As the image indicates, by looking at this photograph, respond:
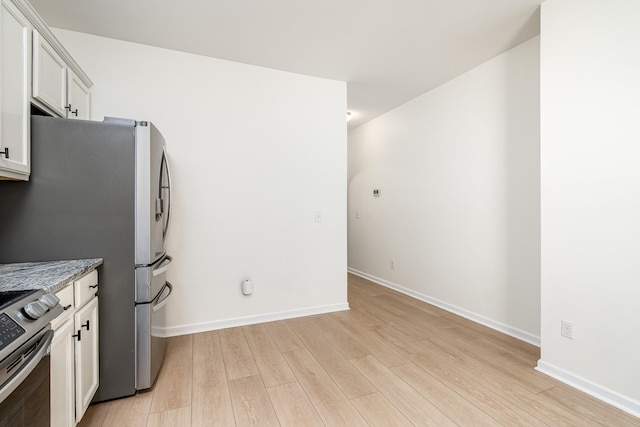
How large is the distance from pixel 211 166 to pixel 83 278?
1.60 m

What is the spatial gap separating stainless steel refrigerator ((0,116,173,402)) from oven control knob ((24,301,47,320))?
77 cm

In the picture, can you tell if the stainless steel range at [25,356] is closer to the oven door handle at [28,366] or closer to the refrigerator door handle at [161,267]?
the oven door handle at [28,366]

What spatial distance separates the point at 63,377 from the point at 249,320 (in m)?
1.82

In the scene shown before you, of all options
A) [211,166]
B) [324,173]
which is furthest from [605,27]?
[211,166]

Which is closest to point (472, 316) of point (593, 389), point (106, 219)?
point (593, 389)

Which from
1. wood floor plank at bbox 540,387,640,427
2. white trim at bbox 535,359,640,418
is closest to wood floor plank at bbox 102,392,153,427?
wood floor plank at bbox 540,387,640,427

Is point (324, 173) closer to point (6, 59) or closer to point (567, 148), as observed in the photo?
point (567, 148)

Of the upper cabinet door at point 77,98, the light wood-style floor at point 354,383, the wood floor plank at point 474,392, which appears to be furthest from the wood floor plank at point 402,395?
the upper cabinet door at point 77,98

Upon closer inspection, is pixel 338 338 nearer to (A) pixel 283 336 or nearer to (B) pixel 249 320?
(A) pixel 283 336

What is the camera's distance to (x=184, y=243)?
2861mm

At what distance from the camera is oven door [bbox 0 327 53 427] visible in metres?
0.87

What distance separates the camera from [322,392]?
197cm

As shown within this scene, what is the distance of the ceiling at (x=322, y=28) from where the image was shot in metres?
2.21

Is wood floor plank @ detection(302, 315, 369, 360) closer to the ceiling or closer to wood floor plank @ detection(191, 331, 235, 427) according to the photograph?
wood floor plank @ detection(191, 331, 235, 427)
